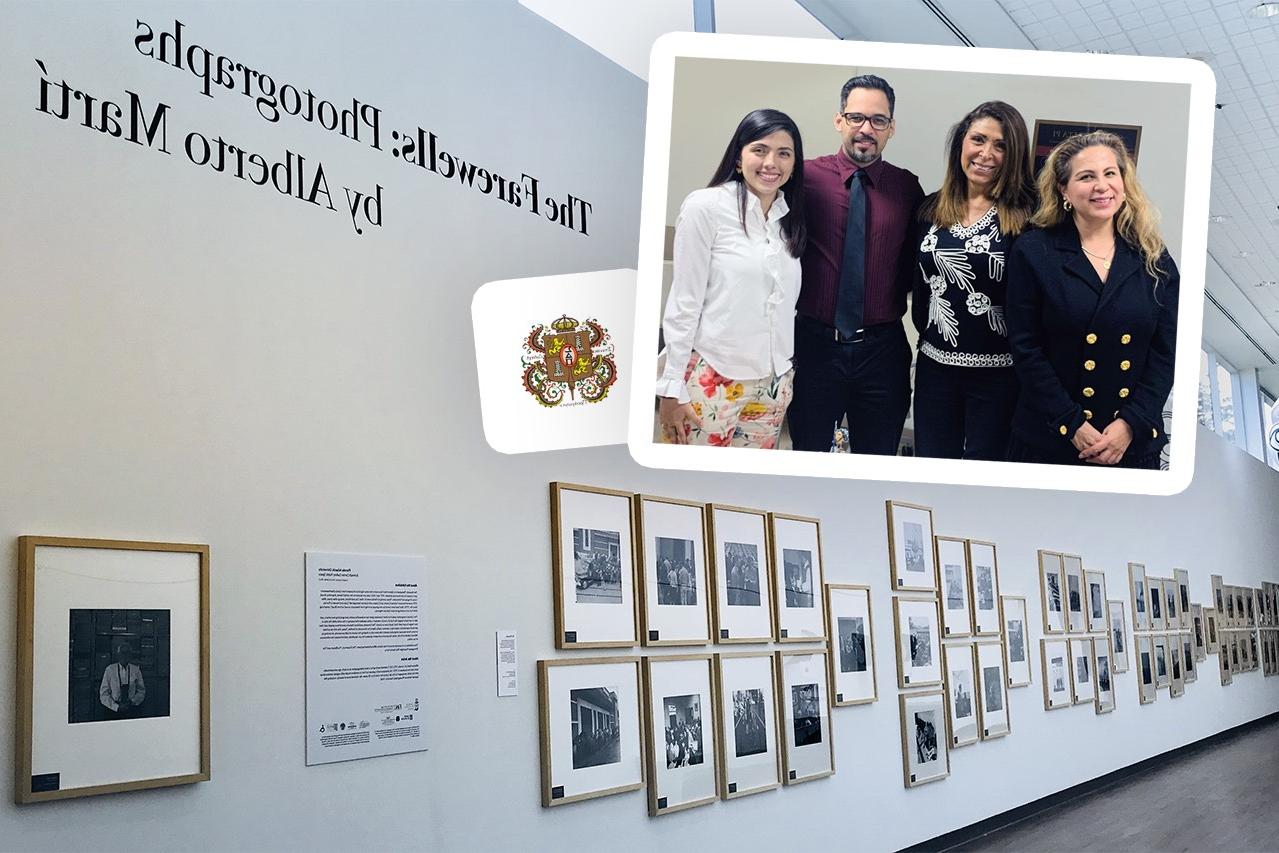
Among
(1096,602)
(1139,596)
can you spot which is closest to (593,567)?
(1096,602)

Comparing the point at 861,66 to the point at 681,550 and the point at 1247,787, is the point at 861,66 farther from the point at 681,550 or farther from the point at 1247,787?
the point at 1247,787

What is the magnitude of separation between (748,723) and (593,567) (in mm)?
1556

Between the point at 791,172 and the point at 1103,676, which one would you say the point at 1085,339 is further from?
the point at 1103,676

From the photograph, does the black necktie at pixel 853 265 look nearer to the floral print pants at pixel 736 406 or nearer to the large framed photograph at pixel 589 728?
the floral print pants at pixel 736 406

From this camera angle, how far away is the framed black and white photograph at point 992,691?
953 cm

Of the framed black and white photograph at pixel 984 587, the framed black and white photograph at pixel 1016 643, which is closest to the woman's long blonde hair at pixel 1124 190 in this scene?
the framed black and white photograph at pixel 984 587

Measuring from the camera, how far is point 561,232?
590 cm

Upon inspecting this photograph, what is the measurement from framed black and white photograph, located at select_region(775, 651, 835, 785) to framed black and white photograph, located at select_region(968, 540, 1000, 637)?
8.62 feet

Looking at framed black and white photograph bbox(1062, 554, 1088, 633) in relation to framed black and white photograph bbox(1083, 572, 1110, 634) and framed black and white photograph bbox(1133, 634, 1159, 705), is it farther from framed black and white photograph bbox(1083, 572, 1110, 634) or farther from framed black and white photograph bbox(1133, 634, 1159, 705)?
framed black and white photograph bbox(1133, 634, 1159, 705)

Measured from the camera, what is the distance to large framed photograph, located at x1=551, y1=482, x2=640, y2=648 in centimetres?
562

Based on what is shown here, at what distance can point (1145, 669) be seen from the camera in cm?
1357

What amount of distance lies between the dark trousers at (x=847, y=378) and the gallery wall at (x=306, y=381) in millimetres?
2543

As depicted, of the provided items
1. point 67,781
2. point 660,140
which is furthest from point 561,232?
point 660,140

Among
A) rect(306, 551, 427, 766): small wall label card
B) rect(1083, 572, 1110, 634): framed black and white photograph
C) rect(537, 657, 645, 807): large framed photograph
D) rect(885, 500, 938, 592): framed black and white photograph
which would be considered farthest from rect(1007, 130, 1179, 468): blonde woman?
rect(1083, 572, 1110, 634): framed black and white photograph
